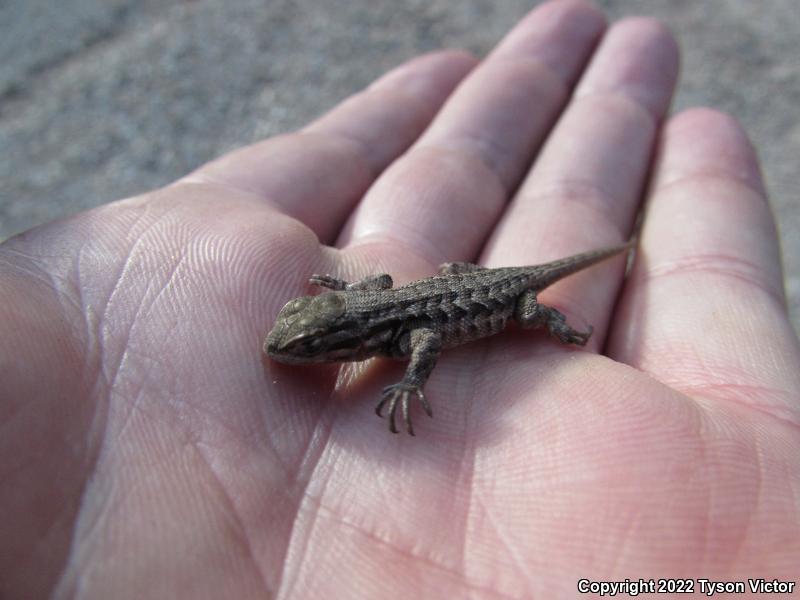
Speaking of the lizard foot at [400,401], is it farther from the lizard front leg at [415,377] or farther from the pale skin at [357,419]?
the pale skin at [357,419]

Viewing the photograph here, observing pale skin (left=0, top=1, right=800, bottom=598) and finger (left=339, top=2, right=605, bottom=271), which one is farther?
finger (left=339, top=2, right=605, bottom=271)

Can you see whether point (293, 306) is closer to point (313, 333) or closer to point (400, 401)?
point (313, 333)

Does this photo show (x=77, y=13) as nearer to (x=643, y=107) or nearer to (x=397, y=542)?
(x=643, y=107)

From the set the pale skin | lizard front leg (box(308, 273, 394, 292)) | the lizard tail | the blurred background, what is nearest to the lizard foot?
the pale skin

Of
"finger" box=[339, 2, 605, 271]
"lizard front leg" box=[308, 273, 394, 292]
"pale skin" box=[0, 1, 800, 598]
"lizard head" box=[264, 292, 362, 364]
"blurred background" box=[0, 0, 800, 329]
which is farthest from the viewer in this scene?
"blurred background" box=[0, 0, 800, 329]

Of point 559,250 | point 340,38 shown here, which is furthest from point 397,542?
point 340,38

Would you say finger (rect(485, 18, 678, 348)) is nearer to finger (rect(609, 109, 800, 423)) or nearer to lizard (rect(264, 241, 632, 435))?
finger (rect(609, 109, 800, 423))
